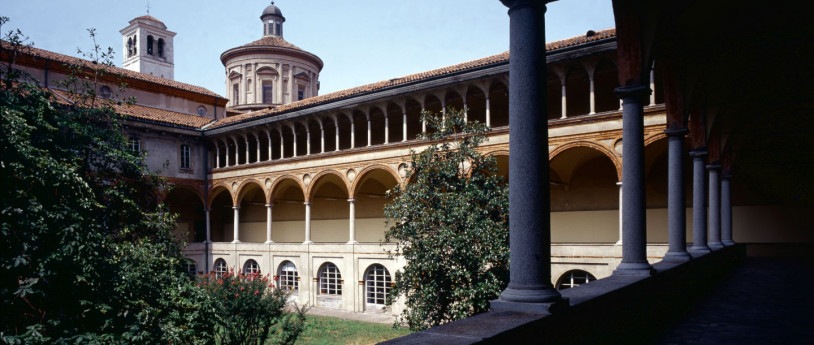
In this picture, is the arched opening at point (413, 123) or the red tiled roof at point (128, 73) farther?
the red tiled roof at point (128, 73)

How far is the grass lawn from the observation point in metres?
18.3

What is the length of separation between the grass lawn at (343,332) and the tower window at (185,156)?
11517 mm

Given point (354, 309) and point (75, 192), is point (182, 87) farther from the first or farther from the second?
point (75, 192)

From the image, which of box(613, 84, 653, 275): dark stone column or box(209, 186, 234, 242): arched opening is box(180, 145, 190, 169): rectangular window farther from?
box(613, 84, 653, 275): dark stone column

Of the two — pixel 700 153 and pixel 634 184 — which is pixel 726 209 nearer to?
pixel 700 153

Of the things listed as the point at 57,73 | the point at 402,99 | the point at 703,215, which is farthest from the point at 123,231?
the point at 57,73

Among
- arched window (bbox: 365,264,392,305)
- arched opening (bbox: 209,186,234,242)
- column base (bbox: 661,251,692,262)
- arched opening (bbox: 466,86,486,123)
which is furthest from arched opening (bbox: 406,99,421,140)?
column base (bbox: 661,251,692,262)

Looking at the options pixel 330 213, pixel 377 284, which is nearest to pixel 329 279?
pixel 377 284

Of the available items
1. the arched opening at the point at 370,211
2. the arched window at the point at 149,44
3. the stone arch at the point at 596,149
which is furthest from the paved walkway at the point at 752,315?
the arched window at the point at 149,44

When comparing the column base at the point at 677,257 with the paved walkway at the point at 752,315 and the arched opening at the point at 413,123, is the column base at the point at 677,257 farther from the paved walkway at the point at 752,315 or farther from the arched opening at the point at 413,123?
the arched opening at the point at 413,123

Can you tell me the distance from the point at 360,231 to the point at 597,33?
48.4 ft

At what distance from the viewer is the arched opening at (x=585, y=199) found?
831 inches

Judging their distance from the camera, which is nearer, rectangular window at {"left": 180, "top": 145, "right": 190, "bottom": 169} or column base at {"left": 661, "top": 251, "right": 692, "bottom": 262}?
column base at {"left": 661, "top": 251, "right": 692, "bottom": 262}

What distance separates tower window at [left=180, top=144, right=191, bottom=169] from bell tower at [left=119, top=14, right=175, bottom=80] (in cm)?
2122
